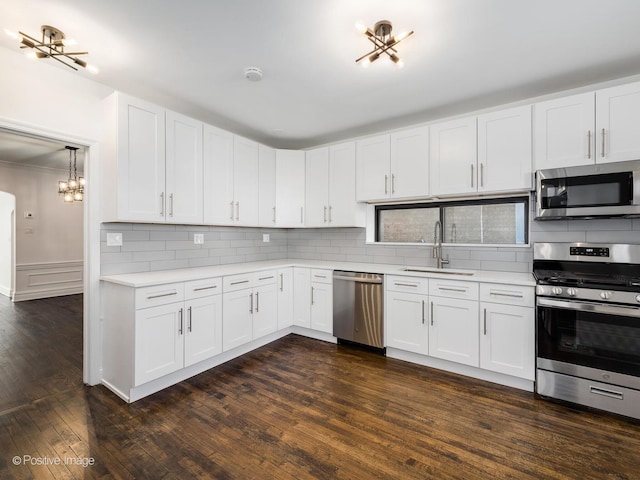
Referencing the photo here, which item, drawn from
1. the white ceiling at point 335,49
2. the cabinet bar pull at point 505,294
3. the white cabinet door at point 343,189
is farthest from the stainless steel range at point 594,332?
the white cabinet door at point 343,189

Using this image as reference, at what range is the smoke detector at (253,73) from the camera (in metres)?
2.48

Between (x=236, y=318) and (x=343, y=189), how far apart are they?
1958mm

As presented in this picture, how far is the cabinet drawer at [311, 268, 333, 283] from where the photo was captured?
3619 mm

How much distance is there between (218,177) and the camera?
339 cm

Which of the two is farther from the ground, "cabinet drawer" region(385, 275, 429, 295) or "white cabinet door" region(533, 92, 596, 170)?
"white cabinet door" region(533, 92, 596, 170)

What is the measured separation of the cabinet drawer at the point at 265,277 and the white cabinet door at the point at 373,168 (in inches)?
53.6

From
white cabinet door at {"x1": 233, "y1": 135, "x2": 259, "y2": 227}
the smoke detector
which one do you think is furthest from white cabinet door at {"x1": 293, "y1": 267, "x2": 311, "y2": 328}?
the smoke detector

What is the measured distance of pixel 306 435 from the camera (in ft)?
6.58

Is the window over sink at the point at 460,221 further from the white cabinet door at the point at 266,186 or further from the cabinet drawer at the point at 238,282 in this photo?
the cabinet drawer at the point at 238,282

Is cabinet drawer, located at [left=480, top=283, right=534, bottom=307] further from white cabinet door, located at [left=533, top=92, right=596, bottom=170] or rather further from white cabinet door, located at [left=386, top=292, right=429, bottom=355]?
white cabinet door, located at [left=533, top=92, right=596, bottom=170]

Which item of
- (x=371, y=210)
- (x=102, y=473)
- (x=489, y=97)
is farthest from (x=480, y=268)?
(x=102, y=473)

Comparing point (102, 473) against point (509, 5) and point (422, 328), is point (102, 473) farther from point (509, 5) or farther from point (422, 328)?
point (509, 5)

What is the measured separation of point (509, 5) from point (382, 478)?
275cm

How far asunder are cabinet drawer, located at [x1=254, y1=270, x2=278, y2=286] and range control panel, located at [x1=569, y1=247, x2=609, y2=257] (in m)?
2.91
